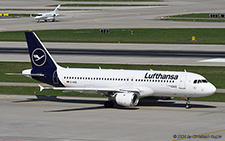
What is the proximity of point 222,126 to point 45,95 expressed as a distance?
26.4 metres

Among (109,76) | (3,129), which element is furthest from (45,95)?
(3,129)

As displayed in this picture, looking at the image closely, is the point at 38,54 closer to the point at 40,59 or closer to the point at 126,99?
the point at 40,59

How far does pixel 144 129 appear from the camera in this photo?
44062mm

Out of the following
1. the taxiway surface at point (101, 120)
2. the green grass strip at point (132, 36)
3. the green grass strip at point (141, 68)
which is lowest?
the taxiway surface at point (101, 120)

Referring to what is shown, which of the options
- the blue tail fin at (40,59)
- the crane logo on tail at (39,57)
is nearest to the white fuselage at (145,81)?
the blue tail fin at (40,59)

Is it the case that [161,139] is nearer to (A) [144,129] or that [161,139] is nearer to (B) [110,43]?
(A) [144,129]

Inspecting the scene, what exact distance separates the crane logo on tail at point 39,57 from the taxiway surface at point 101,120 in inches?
172

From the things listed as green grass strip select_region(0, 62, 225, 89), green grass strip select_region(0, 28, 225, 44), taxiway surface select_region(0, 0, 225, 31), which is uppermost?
taxiway surface select_region(0, 0, 225, 31)

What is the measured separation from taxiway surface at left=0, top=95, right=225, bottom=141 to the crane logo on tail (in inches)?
172

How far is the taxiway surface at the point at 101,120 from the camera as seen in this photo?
137 feet

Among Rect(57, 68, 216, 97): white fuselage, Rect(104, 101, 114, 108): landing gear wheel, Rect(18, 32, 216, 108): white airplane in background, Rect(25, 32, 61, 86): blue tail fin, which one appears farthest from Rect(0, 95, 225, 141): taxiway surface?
Rect(25, 32, 61, 86): blue tail fin

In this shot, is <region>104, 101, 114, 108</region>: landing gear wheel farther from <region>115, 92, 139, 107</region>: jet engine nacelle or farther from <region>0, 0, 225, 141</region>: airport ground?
<region>115, 92, 139, 107</region>: jet engine nacelle

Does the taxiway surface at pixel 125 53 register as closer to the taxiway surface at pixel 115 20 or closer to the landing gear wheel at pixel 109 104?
the landing gear wheel at pixel 109 104

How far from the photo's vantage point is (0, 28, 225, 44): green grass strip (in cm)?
12031
